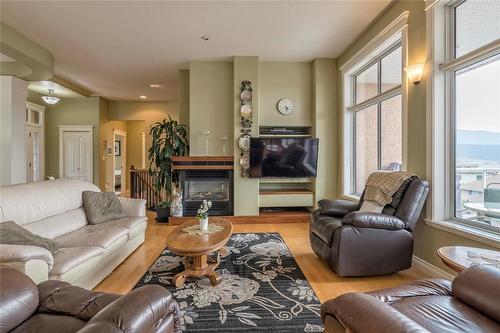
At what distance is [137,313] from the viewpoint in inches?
44.1

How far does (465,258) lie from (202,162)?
4274mm

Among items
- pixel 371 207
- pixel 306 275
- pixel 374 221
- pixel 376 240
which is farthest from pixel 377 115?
pixel 306 275

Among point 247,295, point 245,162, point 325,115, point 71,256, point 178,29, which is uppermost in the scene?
point 178,29

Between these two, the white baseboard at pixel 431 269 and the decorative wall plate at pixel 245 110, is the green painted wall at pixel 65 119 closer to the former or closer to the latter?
the decorative wall plate at pixel 245 110

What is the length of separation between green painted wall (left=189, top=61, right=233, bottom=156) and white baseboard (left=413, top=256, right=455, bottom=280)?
365 cm

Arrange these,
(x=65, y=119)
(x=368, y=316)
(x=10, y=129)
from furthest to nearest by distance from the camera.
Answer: (x=65, y=119), (x=10, y=129), (x=368, y=316)

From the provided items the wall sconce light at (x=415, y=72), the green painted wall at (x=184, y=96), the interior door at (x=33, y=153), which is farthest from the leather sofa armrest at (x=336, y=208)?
the interior door at (x=33, y=153)

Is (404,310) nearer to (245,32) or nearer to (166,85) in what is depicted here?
(245,32)

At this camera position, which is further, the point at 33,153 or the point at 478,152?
the point at 33,153

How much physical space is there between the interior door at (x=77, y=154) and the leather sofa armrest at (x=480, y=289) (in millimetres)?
8981

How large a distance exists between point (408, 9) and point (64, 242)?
4.64 m

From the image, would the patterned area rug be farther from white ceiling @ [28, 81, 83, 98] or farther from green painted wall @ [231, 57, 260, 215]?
white ceiling @ [28, 81, 83, 98]

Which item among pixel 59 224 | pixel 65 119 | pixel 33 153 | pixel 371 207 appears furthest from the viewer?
pixel 65 119

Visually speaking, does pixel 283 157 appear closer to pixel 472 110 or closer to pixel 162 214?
pixel 162 214
